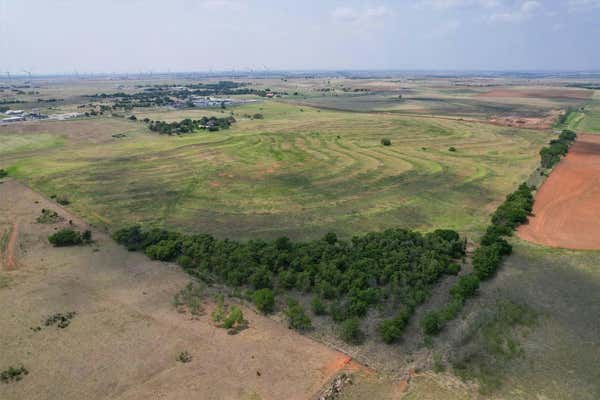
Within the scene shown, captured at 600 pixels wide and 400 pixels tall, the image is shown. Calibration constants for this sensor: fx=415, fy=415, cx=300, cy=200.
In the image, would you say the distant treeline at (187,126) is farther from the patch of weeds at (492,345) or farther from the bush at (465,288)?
the patch of weeds at (492,345)

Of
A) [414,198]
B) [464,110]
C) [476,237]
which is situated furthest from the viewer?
[464,110]

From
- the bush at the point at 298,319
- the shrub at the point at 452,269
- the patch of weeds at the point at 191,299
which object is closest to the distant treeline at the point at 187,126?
the patch of weeds at the point at 191,299

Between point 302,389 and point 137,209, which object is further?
point 137,209

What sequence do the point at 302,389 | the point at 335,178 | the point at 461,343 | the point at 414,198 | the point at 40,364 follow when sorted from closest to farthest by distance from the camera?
1. the point at 302,389
2. the point at 40,364
3. the point at 461,343
4. the point at 414,198
5. the point at 335,178

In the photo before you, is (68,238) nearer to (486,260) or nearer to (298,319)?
(298,319)

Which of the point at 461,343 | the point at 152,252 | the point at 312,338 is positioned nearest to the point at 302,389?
the point at 312,338

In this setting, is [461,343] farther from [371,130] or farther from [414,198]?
[371,130]
